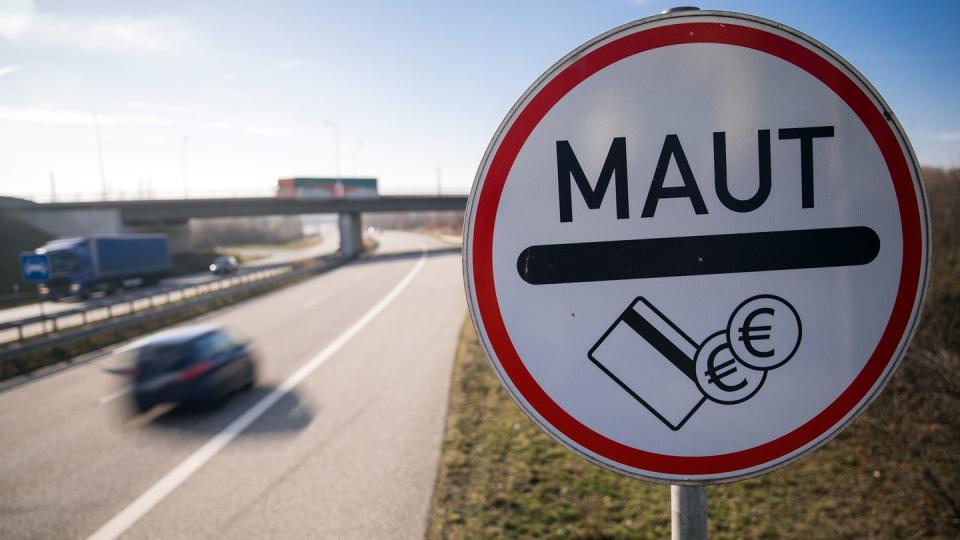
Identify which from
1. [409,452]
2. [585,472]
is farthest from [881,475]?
[409,452]

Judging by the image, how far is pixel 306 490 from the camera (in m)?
6.79

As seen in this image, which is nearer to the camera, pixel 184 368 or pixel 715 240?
pixel 715 240

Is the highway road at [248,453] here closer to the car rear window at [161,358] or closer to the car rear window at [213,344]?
the car rear window at [161,358]

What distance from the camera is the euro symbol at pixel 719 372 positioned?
3.99ft

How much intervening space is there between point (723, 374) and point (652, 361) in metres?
0.16

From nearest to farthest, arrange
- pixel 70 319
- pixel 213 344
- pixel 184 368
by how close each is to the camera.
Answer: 1. pixel 184 368
2. pixel 213 344
3. pixel 70 319

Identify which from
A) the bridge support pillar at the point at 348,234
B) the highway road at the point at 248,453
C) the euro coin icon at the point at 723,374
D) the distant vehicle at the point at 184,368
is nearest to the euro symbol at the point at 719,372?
the euro coin icon at the point at 723,374

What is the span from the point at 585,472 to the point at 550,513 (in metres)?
1.16

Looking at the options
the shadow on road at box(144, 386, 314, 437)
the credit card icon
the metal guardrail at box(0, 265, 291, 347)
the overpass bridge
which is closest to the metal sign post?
the credit card icon

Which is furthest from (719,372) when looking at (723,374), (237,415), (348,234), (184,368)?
(348,234)

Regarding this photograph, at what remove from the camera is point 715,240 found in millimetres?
1214

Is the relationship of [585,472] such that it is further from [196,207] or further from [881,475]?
[196,207]

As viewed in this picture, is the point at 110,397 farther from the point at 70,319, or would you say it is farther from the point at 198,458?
the point at 70,319

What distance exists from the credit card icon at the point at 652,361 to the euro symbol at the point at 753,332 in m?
0.11
